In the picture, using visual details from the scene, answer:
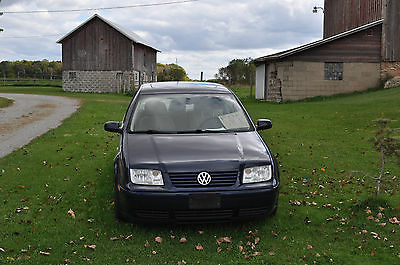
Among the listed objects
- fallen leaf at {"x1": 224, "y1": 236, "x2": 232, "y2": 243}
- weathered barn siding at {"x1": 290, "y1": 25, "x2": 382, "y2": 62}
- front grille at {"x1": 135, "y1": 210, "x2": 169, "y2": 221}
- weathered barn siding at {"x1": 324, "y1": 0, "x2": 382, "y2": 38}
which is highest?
weathered barn siding at {"x1": 324, "y1": 0, "x2": 382, "y2": 38}

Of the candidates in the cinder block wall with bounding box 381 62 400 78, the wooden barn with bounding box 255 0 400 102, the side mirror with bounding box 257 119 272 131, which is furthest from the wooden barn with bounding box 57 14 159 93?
the side mirror with bounding box 257 119 272 131

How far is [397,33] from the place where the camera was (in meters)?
30.7

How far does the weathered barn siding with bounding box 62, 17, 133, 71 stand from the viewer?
1715 inches

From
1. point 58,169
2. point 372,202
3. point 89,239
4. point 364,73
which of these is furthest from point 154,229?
point 364,73

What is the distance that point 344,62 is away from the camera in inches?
1195

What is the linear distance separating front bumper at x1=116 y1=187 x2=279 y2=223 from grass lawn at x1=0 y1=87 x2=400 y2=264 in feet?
0.96

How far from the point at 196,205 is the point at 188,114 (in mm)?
1801

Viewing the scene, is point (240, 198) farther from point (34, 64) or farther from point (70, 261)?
point (34, 64)

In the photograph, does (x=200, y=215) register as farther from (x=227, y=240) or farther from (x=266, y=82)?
(x=266, y=82)

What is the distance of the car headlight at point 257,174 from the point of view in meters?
5.22

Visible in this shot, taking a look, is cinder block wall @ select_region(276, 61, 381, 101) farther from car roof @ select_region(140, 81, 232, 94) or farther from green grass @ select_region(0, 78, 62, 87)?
green grass @ select_region(0, 78, 62, 87)

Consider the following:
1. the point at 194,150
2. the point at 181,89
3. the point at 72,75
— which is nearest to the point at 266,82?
the point at 72,75

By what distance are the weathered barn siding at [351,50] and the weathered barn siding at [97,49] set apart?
1936 cm

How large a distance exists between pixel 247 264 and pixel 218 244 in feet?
1.88
